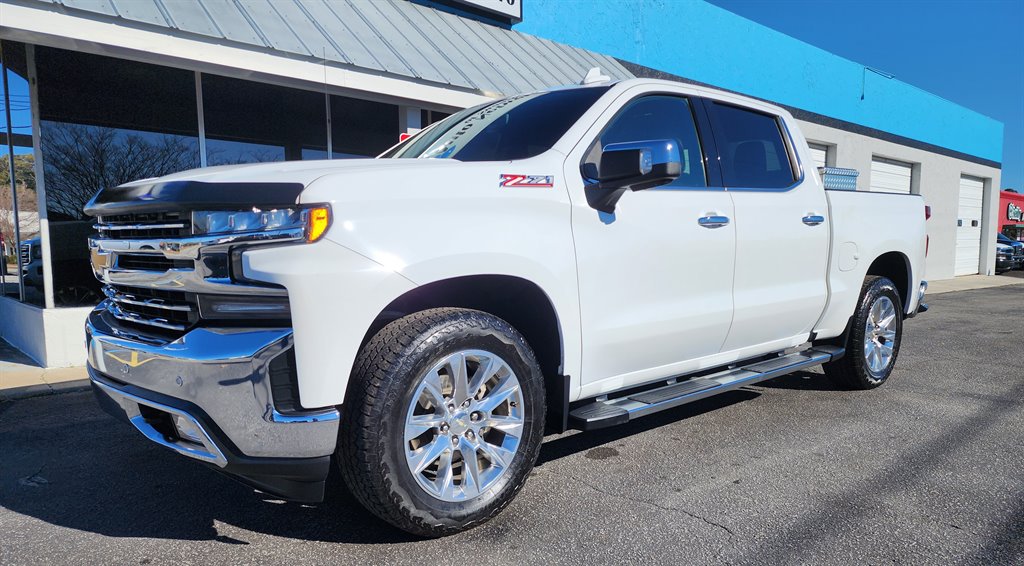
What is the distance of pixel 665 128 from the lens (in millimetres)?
3766

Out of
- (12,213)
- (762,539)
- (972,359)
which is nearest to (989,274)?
(972,359)

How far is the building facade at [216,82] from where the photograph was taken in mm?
6383

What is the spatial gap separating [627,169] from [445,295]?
97 cm

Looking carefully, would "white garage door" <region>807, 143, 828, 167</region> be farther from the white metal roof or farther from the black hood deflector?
the black hood deflector

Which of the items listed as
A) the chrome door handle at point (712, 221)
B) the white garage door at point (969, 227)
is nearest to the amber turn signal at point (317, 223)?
the chrome door handle at point (712, 221)

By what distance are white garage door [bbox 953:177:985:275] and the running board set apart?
20.7 metres

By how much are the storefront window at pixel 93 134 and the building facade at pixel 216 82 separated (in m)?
0.01

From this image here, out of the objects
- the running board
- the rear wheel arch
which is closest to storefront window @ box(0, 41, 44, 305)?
the running board

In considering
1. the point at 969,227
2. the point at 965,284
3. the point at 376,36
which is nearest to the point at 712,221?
the point at 376,36

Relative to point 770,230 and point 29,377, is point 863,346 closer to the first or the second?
point 770,230

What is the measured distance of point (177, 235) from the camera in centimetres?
249

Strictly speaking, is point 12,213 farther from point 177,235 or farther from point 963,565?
point 963,565

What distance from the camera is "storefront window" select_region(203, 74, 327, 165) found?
305 inches

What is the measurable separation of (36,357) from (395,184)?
6.07 metres
